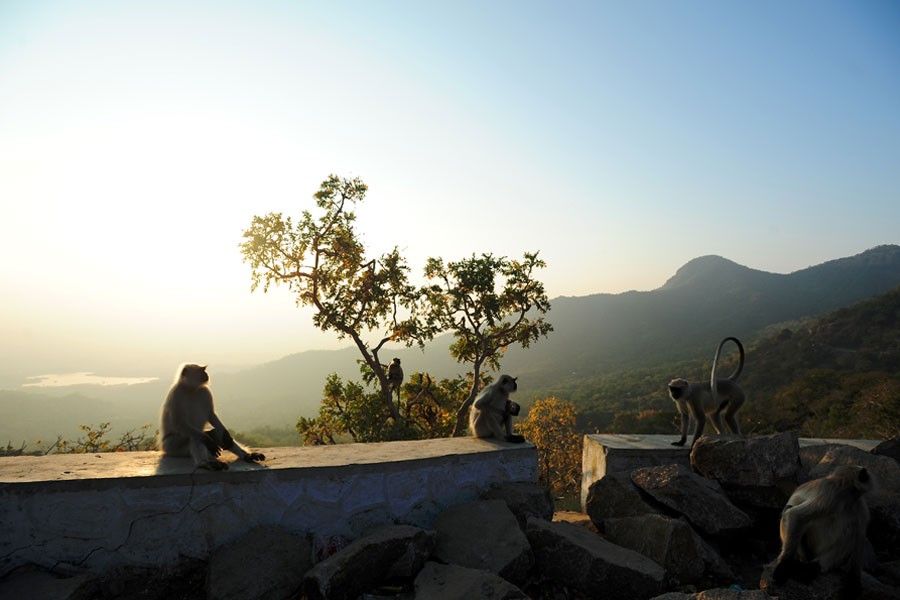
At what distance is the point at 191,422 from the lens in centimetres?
574

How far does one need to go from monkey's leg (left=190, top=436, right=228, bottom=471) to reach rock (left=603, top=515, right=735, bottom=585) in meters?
4.32

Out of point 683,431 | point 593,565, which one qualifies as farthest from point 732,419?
point 593,565

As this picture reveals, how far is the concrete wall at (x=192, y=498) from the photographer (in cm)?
477

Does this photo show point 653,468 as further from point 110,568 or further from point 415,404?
point 415,404

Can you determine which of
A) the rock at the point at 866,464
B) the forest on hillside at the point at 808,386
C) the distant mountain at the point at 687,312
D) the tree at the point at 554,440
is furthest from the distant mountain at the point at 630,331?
Result: the rock at the point at 866,464

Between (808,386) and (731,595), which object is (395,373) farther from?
(808,386)

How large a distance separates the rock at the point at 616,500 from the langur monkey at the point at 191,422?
13.6ft

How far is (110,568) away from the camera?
489 cm

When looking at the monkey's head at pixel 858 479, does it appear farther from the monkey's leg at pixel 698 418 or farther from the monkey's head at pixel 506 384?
the monkey's head at pixel 506 384

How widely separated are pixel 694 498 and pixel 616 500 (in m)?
0.91

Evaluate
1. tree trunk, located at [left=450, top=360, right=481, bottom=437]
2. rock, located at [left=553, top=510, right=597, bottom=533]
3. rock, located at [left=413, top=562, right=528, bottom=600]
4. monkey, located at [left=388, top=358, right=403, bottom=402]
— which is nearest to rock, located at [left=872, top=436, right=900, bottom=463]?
rock, located at [left=553, top=510, right=597, bottom=533]

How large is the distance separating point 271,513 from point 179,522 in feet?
2.70

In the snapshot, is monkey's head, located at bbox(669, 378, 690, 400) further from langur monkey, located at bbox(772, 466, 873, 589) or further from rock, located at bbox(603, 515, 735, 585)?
langur monkey, located at bbox(772, 466, 873, 589)

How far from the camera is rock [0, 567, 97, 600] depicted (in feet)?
14.3
